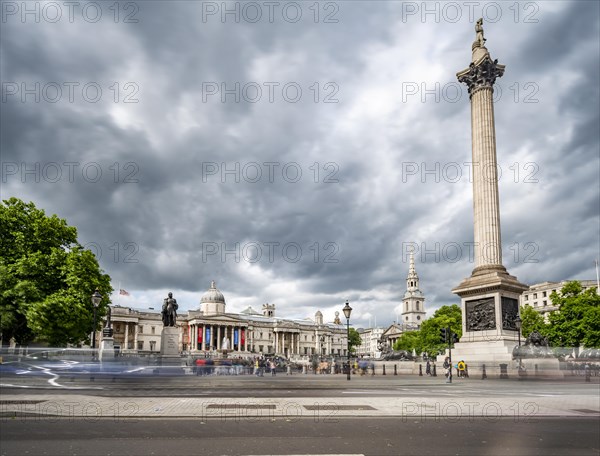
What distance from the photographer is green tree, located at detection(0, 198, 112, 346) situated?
1515 inches

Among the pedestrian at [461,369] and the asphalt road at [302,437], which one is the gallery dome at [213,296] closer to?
the pedestrian at [461,369]

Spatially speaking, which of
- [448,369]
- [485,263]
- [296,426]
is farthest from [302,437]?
[485,263]

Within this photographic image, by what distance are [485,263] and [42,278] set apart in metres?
36.3

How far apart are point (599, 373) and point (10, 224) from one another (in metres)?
44.9

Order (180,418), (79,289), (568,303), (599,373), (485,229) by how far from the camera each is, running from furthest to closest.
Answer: (568,303) → (485,229) → (79,289) → (599,373) → (180,418)

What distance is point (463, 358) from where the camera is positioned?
140 ft

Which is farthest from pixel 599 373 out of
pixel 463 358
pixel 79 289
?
pixel 79 289

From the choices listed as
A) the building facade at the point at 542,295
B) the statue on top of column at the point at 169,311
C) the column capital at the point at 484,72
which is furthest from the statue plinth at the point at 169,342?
the building facade at the point at 542,295

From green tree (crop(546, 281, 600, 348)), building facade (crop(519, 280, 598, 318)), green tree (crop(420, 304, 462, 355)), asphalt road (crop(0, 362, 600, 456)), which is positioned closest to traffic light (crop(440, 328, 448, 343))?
asphalt road (crop(0, 362, 600, 456))

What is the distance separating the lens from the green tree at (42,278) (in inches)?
1515

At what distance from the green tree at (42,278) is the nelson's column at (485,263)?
30.9 metres

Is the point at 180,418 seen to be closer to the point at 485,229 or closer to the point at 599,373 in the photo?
the point at 599,373

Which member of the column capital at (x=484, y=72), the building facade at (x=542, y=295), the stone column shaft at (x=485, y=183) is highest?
the column capital at (x=484, y=72)

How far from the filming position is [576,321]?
7188 centimetres
